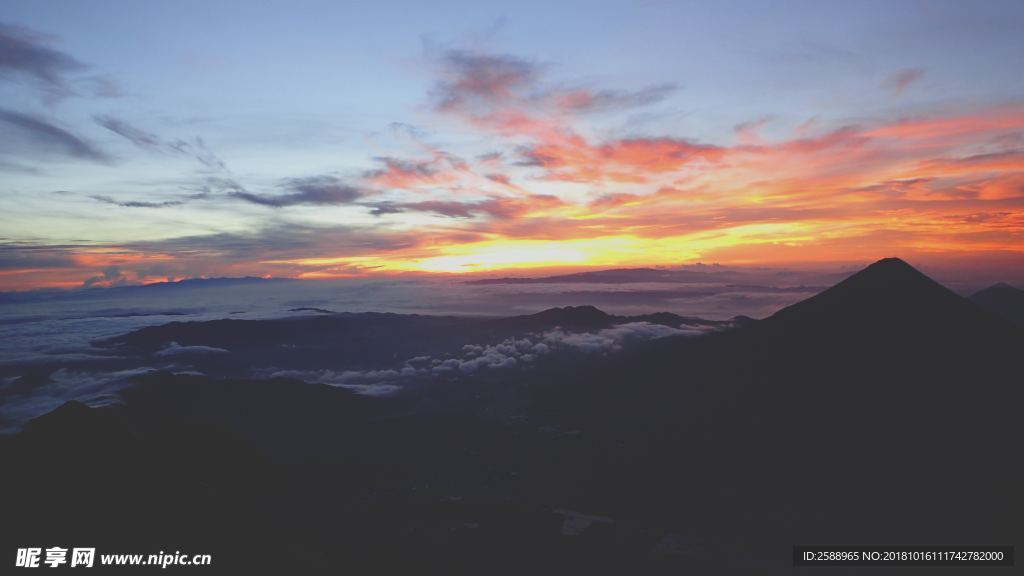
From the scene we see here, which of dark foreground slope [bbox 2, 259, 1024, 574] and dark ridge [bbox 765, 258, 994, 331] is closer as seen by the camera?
dark foreground slope [bbox 2, 259, 1024, 574]

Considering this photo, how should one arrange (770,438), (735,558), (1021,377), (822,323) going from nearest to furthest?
(735,558), (1021,377), (770,438), (822,323)

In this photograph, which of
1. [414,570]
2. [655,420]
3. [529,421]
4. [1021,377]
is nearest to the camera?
[414,570]

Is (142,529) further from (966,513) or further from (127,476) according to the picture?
(966,513)

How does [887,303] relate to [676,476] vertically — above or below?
above

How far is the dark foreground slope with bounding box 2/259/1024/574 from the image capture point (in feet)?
219

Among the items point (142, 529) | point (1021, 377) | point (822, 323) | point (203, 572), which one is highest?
point (822, 323)

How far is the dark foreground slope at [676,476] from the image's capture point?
219 feet

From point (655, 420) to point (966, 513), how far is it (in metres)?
61.5

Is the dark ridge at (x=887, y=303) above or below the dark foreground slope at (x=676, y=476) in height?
above

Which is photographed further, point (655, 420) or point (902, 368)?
point (655, 420)

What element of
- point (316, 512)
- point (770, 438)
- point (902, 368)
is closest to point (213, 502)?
point (316, 512)

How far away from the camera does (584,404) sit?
17150 cm

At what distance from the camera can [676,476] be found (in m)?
91.9

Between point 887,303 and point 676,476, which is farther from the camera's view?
point 887,303
